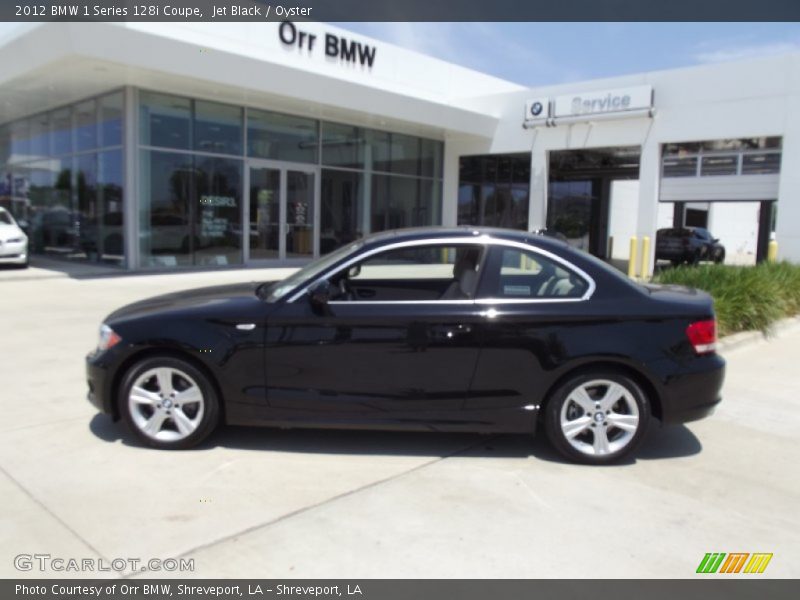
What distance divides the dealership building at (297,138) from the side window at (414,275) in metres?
9.60

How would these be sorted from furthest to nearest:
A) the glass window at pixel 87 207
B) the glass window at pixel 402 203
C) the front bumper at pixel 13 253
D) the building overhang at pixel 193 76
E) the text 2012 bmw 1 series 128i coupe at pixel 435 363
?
the glass window at pixel 402 203 → the glass window at pixel 87 207 → the front bumper at pixel 13 253 → the building overhang at pixel 193 76 → the text 2012 bmw 1 series 128i coupe at pixel 435 363

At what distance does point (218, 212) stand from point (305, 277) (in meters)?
13.0

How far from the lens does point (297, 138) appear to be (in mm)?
18609

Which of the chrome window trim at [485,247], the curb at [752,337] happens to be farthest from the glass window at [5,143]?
the curb at [752,337]

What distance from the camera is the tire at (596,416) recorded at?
14.3 feet

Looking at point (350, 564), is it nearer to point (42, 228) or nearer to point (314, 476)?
point (314, 476)

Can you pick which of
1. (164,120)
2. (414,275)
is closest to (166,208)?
(164,120)

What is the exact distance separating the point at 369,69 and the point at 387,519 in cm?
1886

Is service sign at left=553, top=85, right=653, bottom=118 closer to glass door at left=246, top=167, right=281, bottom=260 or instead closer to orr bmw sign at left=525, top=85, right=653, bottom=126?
orr bmw sign at left=525, top=85, right=653, bottom=126

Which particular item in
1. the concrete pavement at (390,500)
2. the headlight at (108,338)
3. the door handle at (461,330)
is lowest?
the concrete pavement at (390,500)

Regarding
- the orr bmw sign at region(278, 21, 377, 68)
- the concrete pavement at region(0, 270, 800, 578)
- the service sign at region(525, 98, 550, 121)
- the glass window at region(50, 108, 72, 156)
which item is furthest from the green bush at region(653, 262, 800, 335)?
the glass window at region(50, 108, 72, 156)

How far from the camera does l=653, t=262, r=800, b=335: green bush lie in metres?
9.00

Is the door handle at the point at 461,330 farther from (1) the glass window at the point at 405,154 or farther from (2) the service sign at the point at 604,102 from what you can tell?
(1) the glass window at the point at 405,154

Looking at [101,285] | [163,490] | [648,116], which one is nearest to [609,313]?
[163,490]
